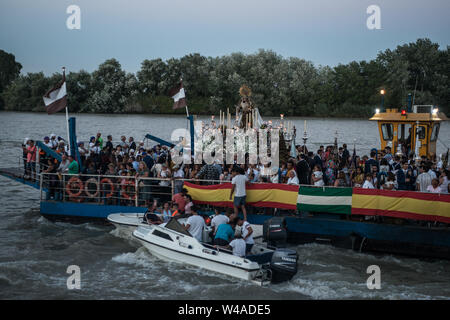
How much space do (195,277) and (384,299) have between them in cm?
492

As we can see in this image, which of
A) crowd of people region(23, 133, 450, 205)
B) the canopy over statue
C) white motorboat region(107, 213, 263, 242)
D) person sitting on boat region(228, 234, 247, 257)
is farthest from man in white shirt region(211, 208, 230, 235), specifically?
the canopy over statue

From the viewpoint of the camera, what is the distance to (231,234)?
13047mm

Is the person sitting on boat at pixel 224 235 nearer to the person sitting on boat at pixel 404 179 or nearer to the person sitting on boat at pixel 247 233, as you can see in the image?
the person sitting on boat at pixel 247 233

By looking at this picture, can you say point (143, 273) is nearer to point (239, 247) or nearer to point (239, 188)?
point (239, 247)

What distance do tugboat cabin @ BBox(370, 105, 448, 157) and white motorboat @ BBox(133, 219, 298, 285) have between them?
1115 cm

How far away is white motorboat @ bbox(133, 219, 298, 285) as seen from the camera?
12.4 m

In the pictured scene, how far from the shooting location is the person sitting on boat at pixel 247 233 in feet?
42.5

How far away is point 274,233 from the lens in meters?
14.1

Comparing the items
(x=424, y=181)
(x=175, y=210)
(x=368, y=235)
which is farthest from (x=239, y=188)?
(x=424, y=181)

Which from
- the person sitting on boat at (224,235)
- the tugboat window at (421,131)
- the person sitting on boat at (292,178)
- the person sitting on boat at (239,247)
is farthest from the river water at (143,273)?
the tugboat window at (421,131)

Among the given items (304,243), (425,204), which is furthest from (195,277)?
(425,204)

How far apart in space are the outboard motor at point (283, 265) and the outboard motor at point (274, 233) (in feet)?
4.52

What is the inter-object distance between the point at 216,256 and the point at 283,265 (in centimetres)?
175
